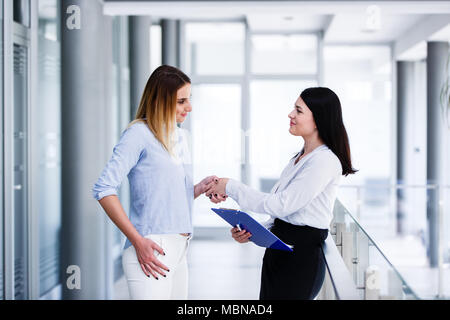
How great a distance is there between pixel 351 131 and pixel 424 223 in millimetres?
2238

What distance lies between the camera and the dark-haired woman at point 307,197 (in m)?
2.09

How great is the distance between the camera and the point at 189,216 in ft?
6.91

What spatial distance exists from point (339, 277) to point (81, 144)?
266 centimetres

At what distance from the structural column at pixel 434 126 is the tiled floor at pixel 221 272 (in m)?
2.14

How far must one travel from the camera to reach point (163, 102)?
201cm

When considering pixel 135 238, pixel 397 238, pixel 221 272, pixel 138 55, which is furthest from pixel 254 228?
pixel 397 238

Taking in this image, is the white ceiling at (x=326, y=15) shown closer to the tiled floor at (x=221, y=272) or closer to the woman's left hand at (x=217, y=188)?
the woman's left hand at (x=217, y=188)

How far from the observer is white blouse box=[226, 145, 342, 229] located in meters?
2.08

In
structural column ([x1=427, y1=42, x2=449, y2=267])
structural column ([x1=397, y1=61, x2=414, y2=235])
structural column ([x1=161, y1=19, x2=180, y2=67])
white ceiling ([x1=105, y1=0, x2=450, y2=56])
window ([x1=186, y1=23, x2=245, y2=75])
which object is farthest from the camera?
structural column ([x1=397, y1=61, x2=414, y2=235])

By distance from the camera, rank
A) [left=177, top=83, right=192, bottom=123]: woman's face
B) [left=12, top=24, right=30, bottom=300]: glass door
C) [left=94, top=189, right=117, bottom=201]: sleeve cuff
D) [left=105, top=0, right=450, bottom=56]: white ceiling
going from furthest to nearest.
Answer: [left=105, top=0, right=450, bottom=56]: white ceiling → [left=12, top=24, right=30, bottom=300]: glass door → [left=177, top=83, right=192, bottom=123]: woman's face → [left=94, top=189, right=117, bottom=201]: sleeve cuff

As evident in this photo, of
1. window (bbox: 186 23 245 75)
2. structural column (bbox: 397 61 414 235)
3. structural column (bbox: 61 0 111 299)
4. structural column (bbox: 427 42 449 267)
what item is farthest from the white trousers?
structural column (bbox: 397 61 414 235)

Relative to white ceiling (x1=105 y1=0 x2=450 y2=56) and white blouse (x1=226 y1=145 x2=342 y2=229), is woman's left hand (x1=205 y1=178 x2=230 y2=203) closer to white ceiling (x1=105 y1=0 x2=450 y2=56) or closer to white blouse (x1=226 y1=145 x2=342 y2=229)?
white blouse (x1=226 y1=145 x2=342 y2=229)

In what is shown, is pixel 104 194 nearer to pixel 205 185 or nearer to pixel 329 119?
pixel 205 185

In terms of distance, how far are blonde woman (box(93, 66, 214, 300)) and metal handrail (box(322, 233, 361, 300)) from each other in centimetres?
52
